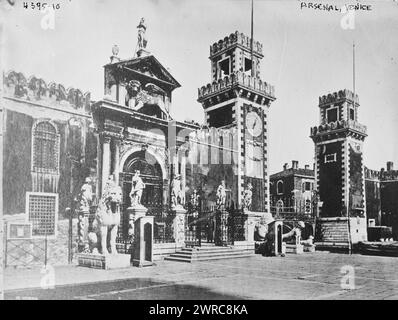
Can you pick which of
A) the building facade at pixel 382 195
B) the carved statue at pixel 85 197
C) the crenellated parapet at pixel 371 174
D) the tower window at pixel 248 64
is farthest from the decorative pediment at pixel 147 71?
the crenellated parapet at pixel 371 174

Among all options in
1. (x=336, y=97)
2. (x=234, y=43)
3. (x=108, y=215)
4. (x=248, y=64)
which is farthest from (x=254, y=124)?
(x=108, y=215)

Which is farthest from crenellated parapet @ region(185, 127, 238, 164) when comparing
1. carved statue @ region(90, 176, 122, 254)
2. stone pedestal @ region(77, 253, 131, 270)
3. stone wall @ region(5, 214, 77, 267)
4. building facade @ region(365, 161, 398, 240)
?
building facade @ region(365, 161, 398, 240)

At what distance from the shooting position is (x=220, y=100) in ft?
78.5

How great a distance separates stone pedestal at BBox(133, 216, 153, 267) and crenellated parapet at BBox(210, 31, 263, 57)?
13.4m

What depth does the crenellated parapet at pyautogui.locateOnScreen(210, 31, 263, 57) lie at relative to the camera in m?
23.2

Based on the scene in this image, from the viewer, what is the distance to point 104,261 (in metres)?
12.3

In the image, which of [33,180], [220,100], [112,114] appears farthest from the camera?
[220,100]

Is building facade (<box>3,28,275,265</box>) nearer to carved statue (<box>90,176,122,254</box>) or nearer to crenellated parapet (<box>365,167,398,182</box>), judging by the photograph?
carved statue (<box>90,176,122,254</box>)

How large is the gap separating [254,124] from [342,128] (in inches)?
429

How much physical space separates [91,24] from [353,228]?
26.0 meters

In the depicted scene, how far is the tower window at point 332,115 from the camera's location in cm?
3303

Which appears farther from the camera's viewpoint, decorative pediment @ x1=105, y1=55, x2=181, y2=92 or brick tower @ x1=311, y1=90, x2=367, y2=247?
brick tower @ x1=311, y1=90, x2=367, y2=247
